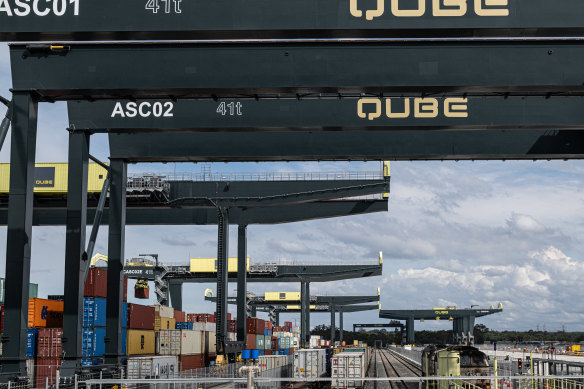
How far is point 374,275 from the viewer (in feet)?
248

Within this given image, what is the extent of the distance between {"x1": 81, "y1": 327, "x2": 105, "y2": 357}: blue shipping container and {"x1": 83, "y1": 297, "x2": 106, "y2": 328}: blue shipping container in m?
0.29

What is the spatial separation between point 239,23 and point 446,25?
17.8 feet

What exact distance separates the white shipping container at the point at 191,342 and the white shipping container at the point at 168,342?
399 millimetres

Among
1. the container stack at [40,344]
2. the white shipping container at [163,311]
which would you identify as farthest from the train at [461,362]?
the white shipping container at [163,311]

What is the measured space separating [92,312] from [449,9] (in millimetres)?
22483

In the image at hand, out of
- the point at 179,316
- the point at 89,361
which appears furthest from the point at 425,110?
the point at 179,316

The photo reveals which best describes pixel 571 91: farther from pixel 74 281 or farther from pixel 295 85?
pixel 74 281

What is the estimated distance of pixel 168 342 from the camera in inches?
1703

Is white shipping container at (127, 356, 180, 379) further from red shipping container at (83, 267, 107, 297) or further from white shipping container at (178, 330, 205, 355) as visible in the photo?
white shipping container at (178, 330, 205, 355)

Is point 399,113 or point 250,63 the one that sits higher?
point 399,113

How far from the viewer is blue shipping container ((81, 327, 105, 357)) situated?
30652 millimetres

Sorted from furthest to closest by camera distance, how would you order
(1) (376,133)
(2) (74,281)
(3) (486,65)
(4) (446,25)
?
(1) (376,133), (2) (74,281), (3) (486,65), (4) (446,25)

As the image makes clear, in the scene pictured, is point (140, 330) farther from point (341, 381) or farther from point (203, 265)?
point (203, 265)

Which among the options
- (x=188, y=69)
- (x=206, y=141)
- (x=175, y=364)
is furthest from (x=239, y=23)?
(x=175, y=364)
